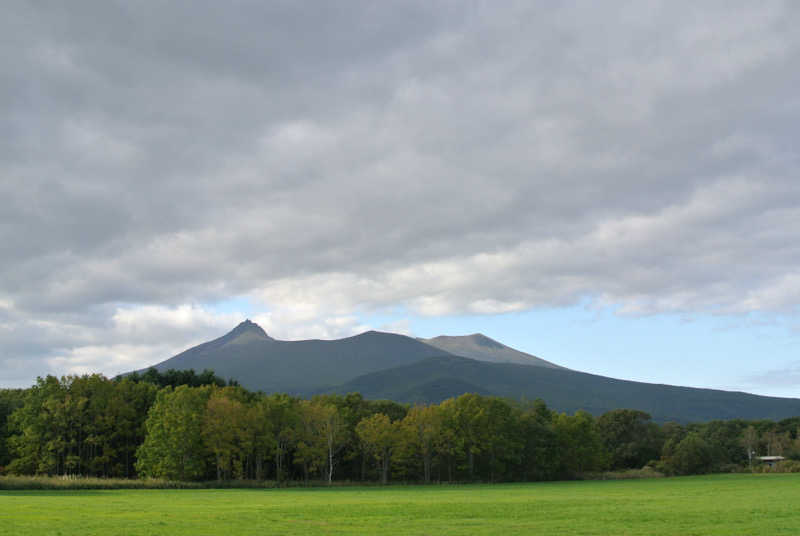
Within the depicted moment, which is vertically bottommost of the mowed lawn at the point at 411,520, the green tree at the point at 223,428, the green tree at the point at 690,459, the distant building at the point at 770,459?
the distant building at the point at 770,459

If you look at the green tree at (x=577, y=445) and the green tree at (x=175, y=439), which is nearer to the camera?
the green tree at (x=175, y=439)

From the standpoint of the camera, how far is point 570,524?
3297 centimetres

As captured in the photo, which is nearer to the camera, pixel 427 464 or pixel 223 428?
pixel 223 428

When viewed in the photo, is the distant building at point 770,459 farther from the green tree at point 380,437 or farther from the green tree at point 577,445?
the green tree at point 380,437

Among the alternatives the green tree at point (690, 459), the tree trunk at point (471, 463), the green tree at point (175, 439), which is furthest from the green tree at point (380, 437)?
the green tree at point (690, 459)

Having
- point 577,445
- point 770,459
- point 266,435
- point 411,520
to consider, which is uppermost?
point 266,435

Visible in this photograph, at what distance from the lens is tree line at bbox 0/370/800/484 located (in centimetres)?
9856

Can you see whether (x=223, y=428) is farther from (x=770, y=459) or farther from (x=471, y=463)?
(x=770, y=459)

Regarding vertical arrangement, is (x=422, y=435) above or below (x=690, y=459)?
above

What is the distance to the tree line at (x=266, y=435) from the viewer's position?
98.6 m

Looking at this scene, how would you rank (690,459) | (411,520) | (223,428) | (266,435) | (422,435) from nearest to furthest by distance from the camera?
(411,520) → (223,428) → (266,435) → (422,435) → (690,459)

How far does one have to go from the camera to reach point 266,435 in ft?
334

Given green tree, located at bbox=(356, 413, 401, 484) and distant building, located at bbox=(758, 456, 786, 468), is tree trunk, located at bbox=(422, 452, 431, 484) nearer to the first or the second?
green tree, located at bbox=(356, 413, 401, 484)

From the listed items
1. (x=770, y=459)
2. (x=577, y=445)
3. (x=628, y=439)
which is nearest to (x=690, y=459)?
(x=628, y=439)
